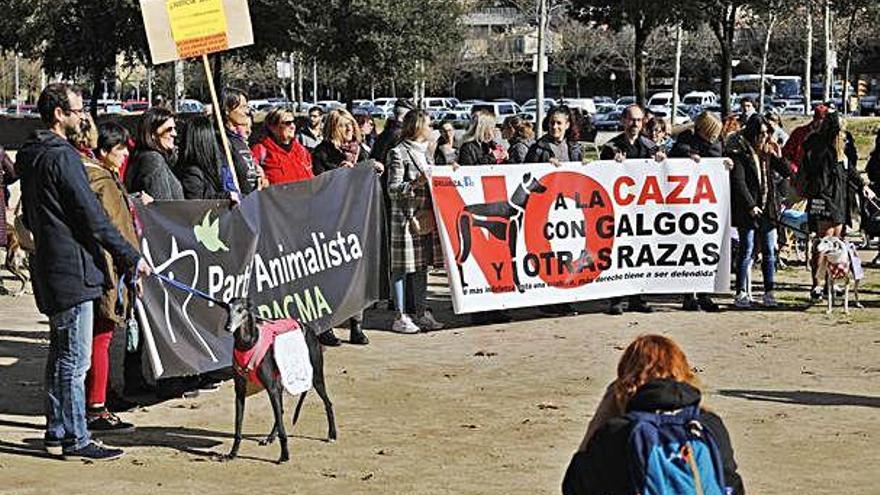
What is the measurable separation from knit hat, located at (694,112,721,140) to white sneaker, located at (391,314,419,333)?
3250 millimetres

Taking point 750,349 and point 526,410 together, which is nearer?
point 526,410

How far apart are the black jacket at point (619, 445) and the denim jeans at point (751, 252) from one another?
9159 mm

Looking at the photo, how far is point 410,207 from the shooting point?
12297 millimetres

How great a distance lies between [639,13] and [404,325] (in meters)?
32.8

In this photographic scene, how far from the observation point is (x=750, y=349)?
1171cm

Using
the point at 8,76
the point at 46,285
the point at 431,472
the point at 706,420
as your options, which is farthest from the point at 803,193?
the point at 8,76

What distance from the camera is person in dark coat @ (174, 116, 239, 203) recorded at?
1005cm

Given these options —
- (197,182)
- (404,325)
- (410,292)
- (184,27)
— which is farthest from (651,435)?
(410,292)

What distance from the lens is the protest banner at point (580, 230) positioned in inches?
496

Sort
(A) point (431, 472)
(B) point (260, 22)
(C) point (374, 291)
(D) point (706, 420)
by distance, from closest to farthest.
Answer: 1. (D) point (706, 420)
2. (A) point (431, 472)
3. (C) point (374, 291)
4. (B) point (260, 22)

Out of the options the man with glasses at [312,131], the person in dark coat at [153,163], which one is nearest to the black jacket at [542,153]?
A: the man with glasses at [312,131]

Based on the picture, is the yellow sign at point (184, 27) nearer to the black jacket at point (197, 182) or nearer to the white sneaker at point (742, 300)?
the black jacket at point (197, 182)

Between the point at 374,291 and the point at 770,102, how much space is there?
63.1 m

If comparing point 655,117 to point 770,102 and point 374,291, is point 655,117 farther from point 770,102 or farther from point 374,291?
point 770,102
